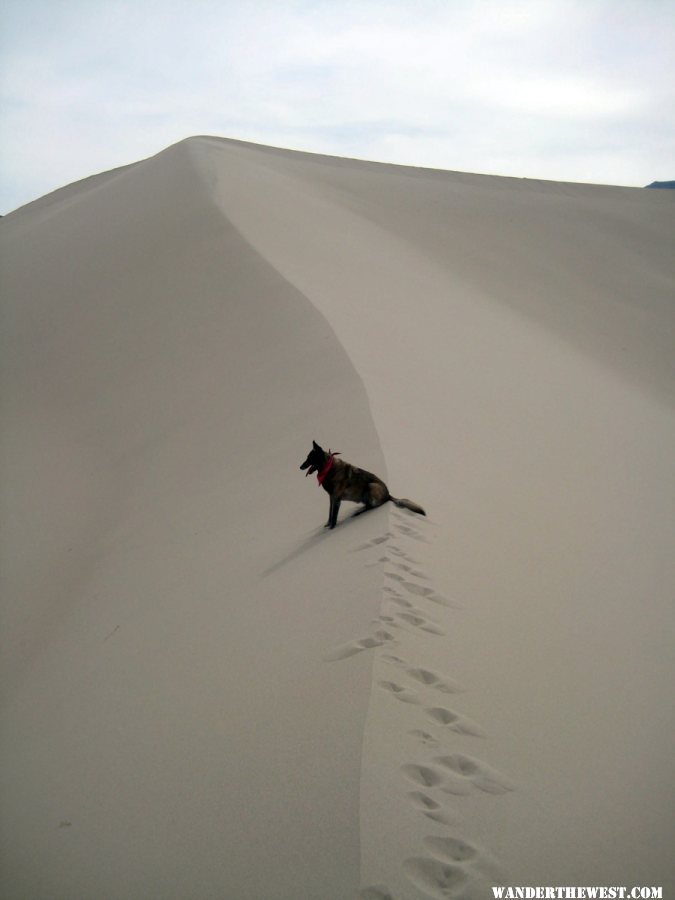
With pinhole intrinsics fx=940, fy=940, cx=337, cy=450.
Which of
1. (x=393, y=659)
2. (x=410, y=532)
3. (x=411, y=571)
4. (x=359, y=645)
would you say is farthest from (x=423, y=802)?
(x=410, y=532)

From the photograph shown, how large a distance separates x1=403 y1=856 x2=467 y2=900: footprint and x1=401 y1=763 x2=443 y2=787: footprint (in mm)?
346

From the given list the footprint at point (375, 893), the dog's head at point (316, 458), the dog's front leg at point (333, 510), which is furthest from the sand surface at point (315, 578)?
the dog's head at point (316, 458)

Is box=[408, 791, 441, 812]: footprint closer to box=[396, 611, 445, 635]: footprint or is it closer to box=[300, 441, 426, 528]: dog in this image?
box=[396, 611, 445, 635]: footprint

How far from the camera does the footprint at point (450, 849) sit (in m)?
2.93

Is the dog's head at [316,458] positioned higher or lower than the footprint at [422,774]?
higher

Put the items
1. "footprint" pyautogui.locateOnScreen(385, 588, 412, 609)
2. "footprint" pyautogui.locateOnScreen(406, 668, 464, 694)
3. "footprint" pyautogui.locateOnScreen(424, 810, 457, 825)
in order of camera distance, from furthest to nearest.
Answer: "footprint" pyautogui.locateOnScreen(385, 588, 412, 609) → "footprint" pyautogui.locateOnScreen(406, 668, 464, 694) → "footprint" pyautogui.locateOnScreen(424, 810, 457, 825)

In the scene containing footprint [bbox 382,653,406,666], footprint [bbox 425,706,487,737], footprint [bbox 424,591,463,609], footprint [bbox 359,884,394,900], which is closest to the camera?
footprint [bbox 359,884,394,900]

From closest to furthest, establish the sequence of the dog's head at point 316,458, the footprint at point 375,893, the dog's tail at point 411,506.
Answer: the footprint at point 375,893
the dog's head at point 316,458
the dog's tail at point 411,506

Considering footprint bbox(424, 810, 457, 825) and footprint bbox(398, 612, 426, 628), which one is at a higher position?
footprint bbox(398, 612, 426, 628)

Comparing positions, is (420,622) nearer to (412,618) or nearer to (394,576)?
(412,618)

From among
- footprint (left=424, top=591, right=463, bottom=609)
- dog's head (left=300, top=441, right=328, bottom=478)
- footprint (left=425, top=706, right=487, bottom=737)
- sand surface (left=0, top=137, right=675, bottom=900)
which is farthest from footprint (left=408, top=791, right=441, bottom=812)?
dog's head (left=300, top=441, right=328, bottom=478)

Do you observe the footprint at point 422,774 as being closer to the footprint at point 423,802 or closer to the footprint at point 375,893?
the footprint at point 423,802

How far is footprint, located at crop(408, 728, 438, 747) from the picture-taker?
135 inches

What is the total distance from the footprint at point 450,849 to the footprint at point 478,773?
29 centimetres
